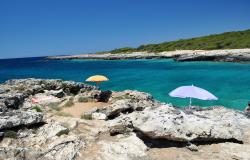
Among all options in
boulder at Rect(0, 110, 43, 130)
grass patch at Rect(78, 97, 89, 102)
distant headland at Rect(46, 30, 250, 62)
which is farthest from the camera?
distant headland at Rect(46, 30, 250, 62)

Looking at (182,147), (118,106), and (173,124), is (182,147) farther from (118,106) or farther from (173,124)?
(118,106)

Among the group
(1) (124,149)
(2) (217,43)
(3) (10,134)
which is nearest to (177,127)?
(1) (124,149)

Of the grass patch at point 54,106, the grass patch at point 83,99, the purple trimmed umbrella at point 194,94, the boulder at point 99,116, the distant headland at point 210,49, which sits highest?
the purple trimmed umbrella at point 194,94

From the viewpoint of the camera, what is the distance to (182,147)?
1009cm

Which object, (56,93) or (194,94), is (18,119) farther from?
(56,93)

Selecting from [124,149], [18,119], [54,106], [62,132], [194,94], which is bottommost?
[54,106]

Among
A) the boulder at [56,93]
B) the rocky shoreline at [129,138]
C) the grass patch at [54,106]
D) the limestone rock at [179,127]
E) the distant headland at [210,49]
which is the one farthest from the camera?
the distant headland at [210,49]

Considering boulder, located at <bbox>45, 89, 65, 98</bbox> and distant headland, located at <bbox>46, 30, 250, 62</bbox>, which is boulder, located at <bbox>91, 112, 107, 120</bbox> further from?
distant headland, located at <bbox>46, 30, 250, 62</bbox>

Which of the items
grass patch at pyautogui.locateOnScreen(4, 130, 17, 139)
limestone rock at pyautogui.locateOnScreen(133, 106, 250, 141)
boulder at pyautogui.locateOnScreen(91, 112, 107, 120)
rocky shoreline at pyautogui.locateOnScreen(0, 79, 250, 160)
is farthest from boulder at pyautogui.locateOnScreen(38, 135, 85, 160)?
boulder at pyautogui.locateOnScreen(91, 112, 107, 120)

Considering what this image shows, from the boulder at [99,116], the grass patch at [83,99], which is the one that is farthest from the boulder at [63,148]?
the grass patch at [83,99]

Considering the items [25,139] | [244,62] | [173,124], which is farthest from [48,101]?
[244,62]

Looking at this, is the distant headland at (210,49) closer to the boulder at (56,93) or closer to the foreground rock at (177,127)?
the boulder at (56,93)

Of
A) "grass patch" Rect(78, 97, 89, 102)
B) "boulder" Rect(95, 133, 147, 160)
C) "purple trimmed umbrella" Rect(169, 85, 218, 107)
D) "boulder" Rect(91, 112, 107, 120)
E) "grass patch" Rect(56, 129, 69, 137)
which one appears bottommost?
"grass patch" Rect(78, 97, 89, 102)

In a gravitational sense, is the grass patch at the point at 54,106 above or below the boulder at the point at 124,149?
below
